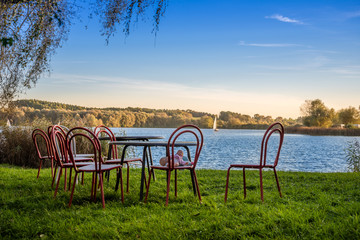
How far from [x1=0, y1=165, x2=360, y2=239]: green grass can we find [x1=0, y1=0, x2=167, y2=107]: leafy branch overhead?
223 cm

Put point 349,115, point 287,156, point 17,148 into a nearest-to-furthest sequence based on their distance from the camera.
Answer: point 17,148
point 287,156
point 349,115

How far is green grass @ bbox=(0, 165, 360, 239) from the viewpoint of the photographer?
2.97 m

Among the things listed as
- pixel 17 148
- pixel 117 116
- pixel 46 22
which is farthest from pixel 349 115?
pixel 46 22

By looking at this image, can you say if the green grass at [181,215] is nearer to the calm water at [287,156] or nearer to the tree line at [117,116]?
the calm water at [287,156]

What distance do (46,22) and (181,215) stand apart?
366 cm

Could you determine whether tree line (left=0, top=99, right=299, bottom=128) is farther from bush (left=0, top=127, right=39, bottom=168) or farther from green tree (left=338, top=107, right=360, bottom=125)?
green tree (left=338, top=107, right=360, bottom=125)

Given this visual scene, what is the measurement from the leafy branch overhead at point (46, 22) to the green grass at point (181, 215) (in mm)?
2230

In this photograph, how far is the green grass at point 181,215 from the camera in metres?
2.97

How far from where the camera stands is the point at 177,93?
161ft

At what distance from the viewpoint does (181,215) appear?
137 inches

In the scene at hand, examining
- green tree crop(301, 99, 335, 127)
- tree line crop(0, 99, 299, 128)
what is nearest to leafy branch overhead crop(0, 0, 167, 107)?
tree line crop(0, 99, 299, 128)

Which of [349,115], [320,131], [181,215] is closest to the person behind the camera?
[181,215]

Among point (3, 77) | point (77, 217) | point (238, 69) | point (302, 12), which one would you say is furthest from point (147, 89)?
point (77, 217)

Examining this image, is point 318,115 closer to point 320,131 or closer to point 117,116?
point 320,131
